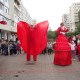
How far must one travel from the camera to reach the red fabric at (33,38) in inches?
612

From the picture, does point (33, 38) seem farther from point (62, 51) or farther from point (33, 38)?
point (62, 51)

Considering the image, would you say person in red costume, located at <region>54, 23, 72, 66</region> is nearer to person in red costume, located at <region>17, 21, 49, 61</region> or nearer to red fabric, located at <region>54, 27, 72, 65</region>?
red fabric, located at <region>54, 27, 72, 65</region>

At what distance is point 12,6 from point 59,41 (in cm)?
4946

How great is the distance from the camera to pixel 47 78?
980 centimetres

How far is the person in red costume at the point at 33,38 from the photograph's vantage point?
51.0 ft

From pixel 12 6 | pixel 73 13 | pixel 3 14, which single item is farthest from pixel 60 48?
pixel 73 13

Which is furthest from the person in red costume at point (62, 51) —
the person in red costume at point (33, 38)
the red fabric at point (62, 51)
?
the person in red costume at point (33, 38)

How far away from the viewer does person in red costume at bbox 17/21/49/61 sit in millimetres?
15543

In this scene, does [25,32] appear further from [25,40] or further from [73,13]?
[73,13]

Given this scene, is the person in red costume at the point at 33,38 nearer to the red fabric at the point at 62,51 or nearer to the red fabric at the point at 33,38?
the red fabric at the point at 33,38

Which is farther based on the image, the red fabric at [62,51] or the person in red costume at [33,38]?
the person in red costume at [33,38]

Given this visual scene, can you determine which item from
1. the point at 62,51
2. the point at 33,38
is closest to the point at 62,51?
the point at 62,51

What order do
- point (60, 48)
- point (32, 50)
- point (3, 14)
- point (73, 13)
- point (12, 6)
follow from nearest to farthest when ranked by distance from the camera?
point (60, 48) → point (32, 50) → point (3, 14) → point (12, 6) → point (73, 13)

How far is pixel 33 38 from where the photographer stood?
15609 millimetres
